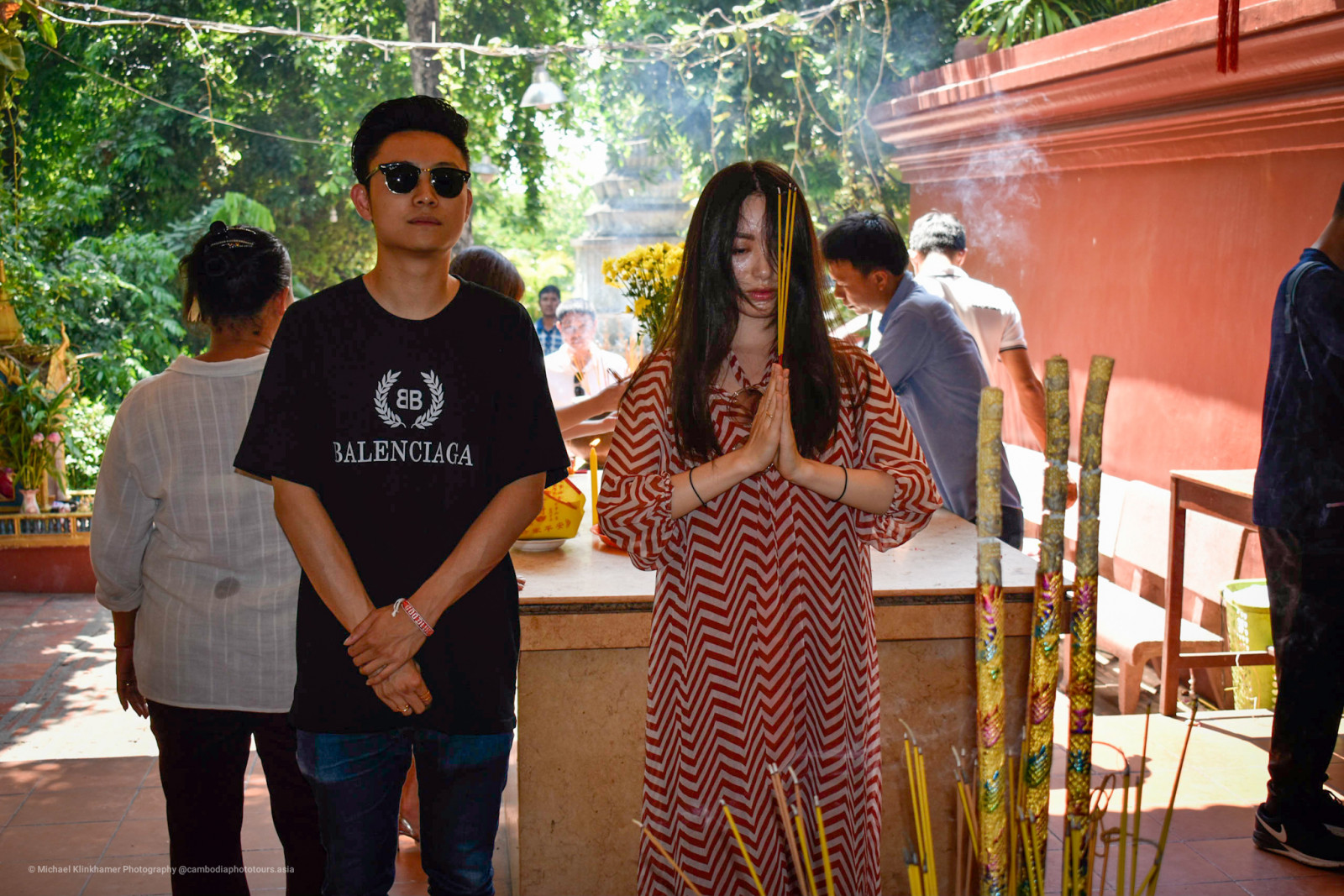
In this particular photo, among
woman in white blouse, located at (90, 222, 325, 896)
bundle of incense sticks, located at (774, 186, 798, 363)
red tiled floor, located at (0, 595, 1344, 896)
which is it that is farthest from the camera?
red tiled floor, located at (0, 595, 1344, 896)

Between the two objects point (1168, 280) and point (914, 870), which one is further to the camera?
point (1168, 280)

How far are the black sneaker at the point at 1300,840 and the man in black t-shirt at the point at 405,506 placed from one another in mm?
2193

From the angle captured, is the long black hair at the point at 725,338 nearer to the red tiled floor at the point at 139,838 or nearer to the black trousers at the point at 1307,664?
the black trousers at the point at 1307,664

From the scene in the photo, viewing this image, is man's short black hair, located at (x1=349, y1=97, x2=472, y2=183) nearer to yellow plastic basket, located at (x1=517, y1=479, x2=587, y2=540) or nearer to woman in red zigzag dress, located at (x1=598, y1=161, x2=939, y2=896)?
woman in red zigzag dress, located at (x1=598, y1=161, x2=939, y2=896)

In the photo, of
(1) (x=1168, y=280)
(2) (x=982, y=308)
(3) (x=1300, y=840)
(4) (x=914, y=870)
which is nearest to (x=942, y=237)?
(2) (x=982, y=308)

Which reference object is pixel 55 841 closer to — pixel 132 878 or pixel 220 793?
pixel 132 878

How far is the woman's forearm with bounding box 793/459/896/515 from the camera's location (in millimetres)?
1675

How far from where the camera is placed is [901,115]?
707 centimetres

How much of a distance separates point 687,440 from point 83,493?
235 inches

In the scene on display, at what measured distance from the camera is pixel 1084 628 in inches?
35.0

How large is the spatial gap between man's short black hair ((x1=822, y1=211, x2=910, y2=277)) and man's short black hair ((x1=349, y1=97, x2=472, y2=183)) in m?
1.78

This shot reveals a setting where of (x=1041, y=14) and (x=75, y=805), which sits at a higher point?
(x=1041, y=14)

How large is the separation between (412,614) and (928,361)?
6.65ft

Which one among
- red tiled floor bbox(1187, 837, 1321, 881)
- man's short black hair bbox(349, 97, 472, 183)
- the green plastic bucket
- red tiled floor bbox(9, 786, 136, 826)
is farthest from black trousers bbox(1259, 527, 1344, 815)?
red tiled floor bbox(9, 786, 136, 826)
